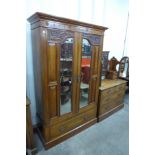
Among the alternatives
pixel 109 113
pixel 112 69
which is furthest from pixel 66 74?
pixel 112 69

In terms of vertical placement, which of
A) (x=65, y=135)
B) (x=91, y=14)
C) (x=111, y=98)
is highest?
(x=91, y=14)

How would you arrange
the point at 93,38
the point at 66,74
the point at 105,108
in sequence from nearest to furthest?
the point at 66,74 < the point at 93,38 < the point at 105,108

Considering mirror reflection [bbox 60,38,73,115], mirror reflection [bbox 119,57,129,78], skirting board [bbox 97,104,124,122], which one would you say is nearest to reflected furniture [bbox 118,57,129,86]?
mirror reflection [bbox 119,57,129,78]

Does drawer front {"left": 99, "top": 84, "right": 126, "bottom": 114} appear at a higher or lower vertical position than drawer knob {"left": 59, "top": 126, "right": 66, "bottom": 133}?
higher

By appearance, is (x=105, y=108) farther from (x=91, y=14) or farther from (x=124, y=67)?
(x=91, y=14)

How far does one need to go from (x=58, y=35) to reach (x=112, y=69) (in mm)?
2038

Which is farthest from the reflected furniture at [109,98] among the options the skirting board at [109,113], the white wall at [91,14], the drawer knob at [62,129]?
the white wall at [91,14]

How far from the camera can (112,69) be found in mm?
3244

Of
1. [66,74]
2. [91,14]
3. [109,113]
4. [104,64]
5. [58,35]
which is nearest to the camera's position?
[58,35]

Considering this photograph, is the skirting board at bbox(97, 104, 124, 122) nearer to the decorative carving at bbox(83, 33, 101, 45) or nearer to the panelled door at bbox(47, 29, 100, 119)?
the panelled door at bbox(47, 29, 100, 119)

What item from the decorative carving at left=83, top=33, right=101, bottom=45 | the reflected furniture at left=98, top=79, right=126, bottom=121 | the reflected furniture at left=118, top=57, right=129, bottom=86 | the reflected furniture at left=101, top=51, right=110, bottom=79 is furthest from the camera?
the reflected furniture at left=118, top=57, right=129, bottom=86

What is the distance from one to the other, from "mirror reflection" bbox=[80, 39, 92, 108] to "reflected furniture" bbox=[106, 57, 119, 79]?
112 centimetres

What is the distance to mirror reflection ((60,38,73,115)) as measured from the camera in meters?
1.70
